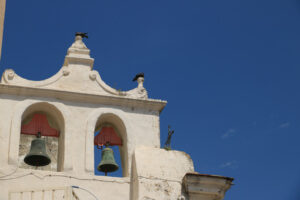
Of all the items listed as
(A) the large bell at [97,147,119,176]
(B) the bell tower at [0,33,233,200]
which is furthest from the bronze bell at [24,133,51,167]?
(A) the large bell at [97,147,119,176]

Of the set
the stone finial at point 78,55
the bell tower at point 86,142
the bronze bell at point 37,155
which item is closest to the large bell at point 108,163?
the bell tower at point 86,142

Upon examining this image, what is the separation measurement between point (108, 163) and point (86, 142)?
62 centimetres

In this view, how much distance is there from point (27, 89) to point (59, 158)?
157 cm

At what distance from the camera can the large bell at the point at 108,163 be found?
16.2m

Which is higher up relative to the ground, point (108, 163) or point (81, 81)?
point (81, 81)

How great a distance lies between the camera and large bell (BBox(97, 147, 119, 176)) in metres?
16.2

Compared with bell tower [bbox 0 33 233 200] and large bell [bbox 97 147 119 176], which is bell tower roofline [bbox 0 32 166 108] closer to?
bell tower [bbox 0 33 233 200]

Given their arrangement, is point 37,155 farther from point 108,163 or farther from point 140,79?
point 140,79

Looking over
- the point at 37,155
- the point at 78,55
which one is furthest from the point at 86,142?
the point at 78,55

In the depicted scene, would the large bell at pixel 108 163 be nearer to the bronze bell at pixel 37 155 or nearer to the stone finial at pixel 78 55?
the bronze bell at pixel 37 155

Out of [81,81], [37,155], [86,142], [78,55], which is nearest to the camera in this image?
[37,155]

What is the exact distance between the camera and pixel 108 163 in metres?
16.1

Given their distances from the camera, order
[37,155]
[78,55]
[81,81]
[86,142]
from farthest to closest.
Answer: [78,55] → [81,81] → [86,142] → [37,155]

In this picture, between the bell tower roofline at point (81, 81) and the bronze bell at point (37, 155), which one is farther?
the bell tower roofline at point (81, 81)
